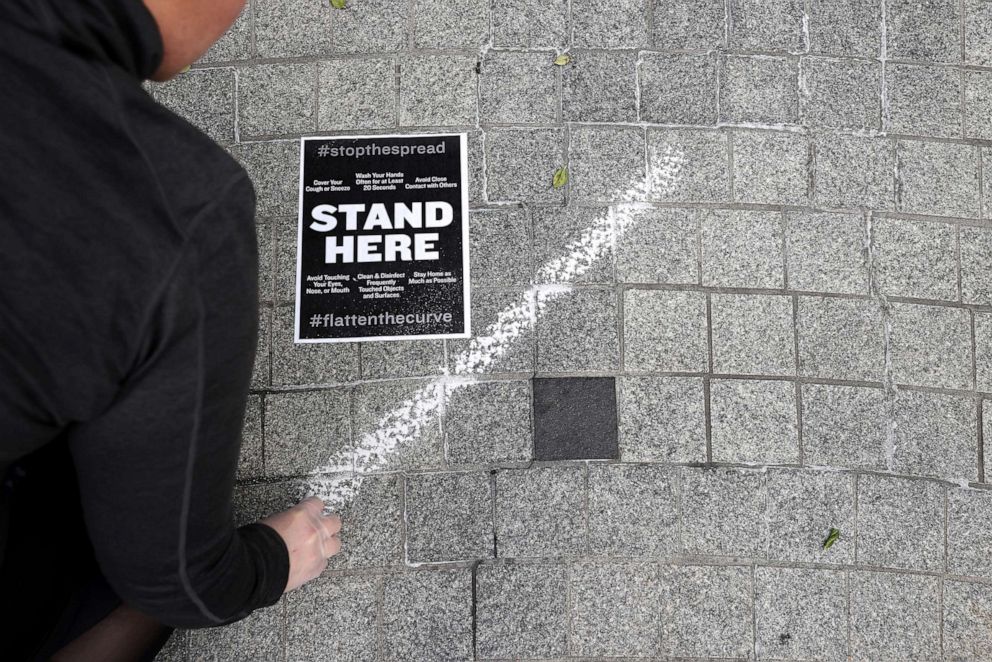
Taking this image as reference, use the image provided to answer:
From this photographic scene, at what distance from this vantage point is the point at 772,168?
90.7 inches

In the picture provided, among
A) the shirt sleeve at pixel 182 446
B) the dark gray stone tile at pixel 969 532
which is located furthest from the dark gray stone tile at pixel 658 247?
the shirt sleeve at pixel 182 446

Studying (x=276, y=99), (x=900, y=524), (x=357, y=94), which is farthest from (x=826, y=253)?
(x=276, y=99)

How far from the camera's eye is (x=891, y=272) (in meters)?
2.27

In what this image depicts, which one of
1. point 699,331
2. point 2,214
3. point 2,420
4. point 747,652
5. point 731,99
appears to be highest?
point 731,99

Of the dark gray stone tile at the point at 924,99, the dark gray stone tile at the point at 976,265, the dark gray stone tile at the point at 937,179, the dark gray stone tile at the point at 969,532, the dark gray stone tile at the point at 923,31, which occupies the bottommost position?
the dark gray stone tile at the point at 969,532

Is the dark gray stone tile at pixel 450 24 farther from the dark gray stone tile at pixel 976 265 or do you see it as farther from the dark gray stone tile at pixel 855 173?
the dark gray stone tile at pixel 976 265

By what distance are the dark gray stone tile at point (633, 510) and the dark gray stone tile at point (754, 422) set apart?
20 centimetres

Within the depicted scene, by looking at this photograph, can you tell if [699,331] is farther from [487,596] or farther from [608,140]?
[487,596]

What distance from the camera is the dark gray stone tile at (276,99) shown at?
233 cm

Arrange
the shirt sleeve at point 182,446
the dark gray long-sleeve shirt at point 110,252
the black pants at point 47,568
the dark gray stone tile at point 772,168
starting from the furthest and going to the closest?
the dark gray stone tile at point 772,168
the black pants at point 47,568
the shirt sleeve at point 182,446
the dark gray long-sleeve shirt at point 110,252

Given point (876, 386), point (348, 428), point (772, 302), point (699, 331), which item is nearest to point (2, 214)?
point (348, 428)

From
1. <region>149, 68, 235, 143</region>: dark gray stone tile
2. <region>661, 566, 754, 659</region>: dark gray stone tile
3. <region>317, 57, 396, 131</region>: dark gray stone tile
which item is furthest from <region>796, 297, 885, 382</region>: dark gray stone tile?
<region>149, 68, 235, 143</region>: dark gray stone tile

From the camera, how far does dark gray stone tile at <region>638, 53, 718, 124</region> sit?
2.32 metres

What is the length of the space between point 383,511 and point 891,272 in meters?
1.87
